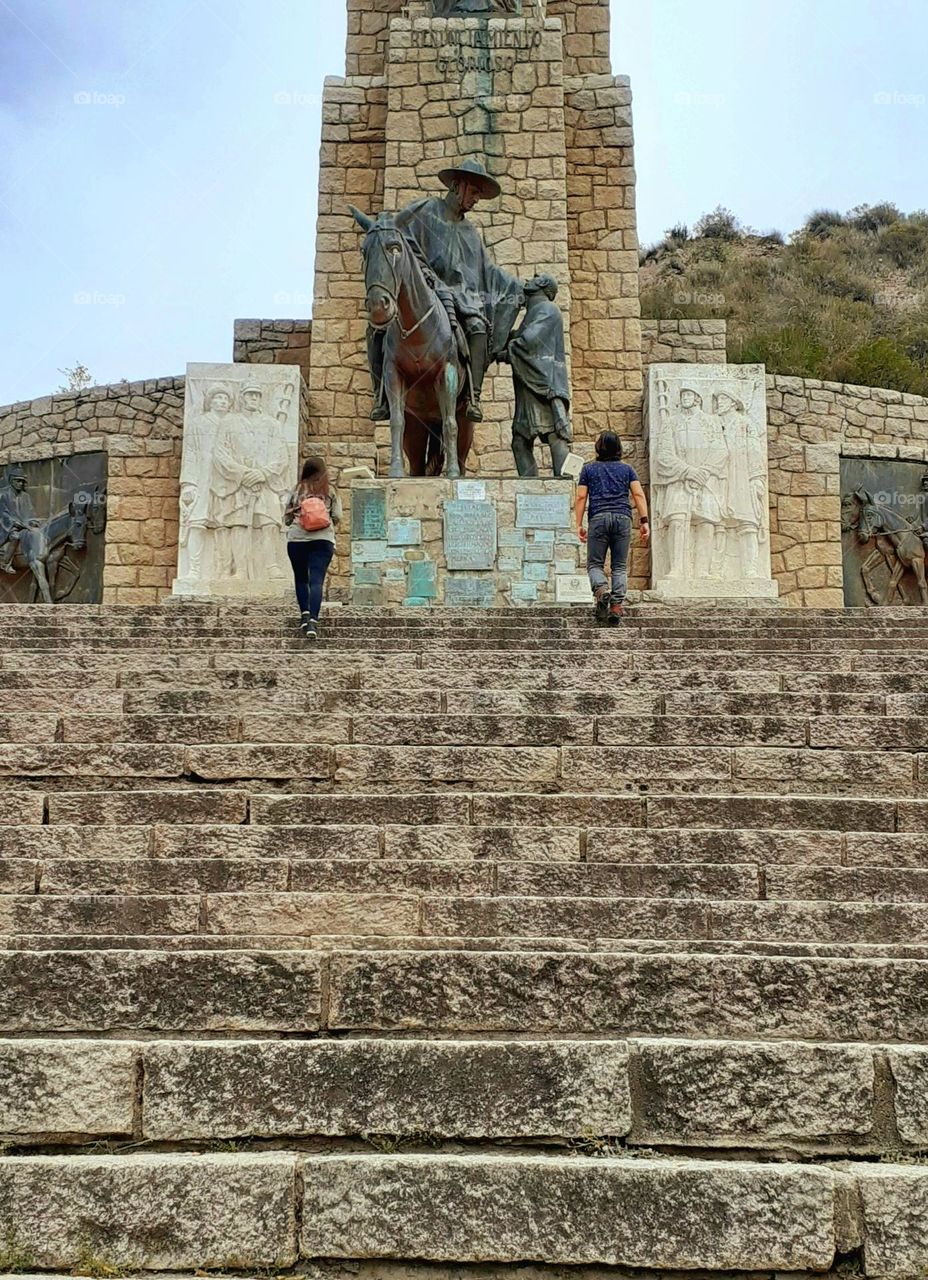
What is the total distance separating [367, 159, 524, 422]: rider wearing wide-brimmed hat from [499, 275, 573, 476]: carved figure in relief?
14 cm

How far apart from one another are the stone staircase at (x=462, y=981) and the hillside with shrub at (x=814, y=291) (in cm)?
1979

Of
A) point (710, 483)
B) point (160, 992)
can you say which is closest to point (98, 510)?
point (710, 483)

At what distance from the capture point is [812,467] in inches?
627

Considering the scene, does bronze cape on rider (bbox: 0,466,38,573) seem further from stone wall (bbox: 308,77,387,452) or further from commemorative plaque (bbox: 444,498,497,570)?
commemorative plaque (bbox: 444,498,497,570)

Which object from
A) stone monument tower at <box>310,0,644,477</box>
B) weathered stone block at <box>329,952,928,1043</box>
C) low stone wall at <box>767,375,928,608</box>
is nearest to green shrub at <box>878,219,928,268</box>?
stone monument tower at <box>310,0,644,477</box>

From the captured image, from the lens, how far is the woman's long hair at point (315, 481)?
27.1 ft

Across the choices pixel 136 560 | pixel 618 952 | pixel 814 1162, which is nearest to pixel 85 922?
pixel 618 952

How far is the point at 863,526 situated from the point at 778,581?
42.8 inches

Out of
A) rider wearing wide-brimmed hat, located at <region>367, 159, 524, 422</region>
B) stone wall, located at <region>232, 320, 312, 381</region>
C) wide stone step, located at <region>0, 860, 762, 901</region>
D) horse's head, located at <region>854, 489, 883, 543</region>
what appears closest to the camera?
wide stone step, located at <region>0, 860, 762, 901</region>

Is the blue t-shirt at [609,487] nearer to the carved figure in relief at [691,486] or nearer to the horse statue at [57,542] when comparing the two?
the carved figure in relief at [691,486]

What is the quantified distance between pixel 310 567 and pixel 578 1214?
568 centimetres

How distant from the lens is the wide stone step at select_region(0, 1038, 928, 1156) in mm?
3010

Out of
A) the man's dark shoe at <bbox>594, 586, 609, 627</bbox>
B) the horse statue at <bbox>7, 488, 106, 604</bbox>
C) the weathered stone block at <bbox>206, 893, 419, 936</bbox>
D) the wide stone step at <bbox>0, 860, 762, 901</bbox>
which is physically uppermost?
the horse statue at <bbox>7, 488, 106, 604</bbox>

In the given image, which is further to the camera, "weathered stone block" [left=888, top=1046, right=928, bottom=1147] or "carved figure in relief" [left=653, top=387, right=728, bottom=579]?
"carved figure in relief" [left=653, top=387, right=728, bottom=579]
